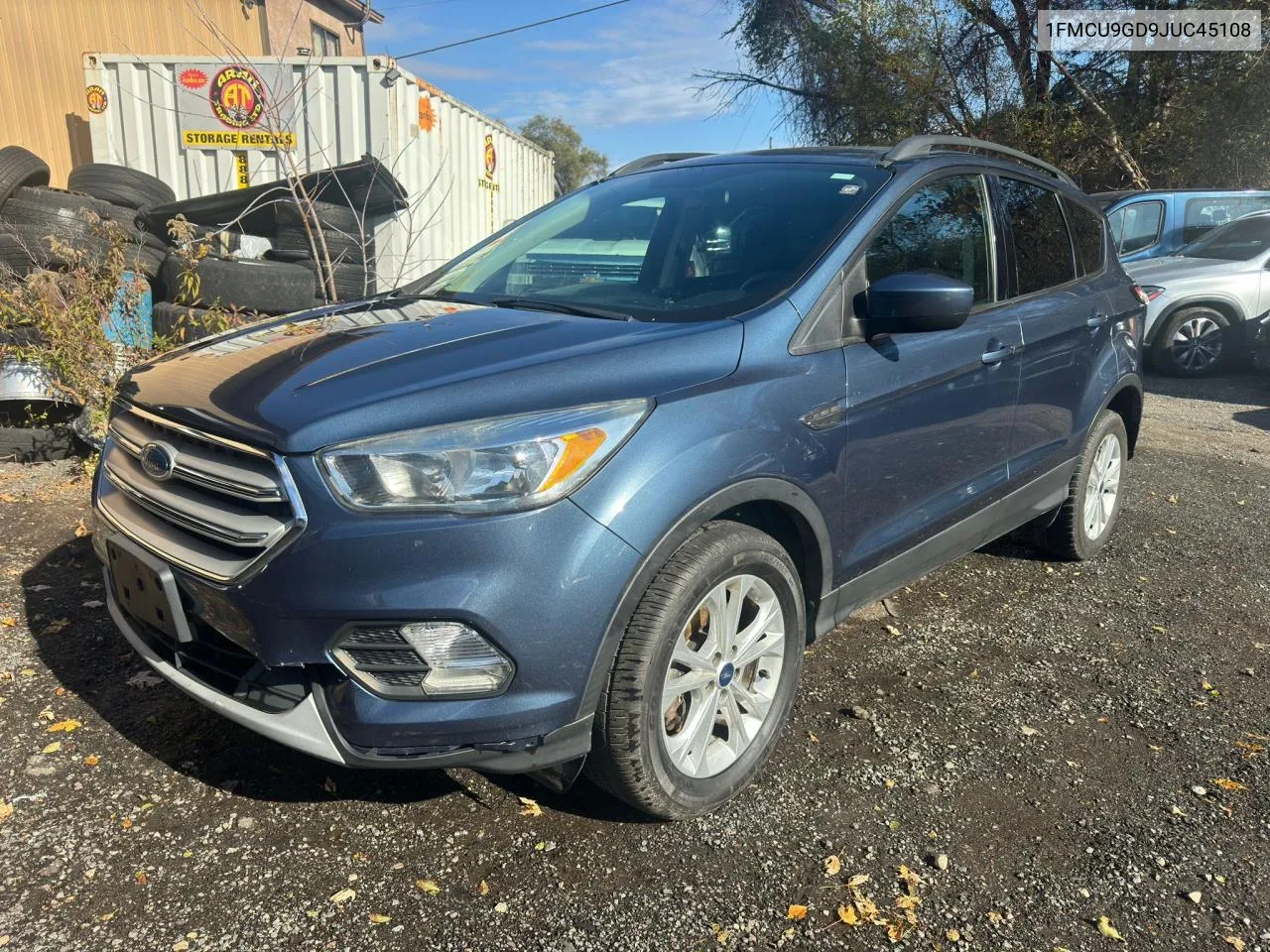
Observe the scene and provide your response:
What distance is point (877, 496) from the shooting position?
2938 millimetres

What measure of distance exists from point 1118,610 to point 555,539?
3.09 metres

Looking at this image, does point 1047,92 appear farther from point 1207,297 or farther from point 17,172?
point 17,172

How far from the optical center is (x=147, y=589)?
2342 millimetres

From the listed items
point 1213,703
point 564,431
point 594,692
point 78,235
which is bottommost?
point 1213,703

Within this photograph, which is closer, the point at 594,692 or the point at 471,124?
the point at 594,692

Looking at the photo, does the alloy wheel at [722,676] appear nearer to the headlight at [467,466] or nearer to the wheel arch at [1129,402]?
the headlight at [467,466]

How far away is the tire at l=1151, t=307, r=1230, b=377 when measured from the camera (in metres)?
9.92

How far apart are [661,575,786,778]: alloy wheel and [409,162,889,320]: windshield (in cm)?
82

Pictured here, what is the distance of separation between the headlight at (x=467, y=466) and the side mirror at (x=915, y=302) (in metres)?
1.15

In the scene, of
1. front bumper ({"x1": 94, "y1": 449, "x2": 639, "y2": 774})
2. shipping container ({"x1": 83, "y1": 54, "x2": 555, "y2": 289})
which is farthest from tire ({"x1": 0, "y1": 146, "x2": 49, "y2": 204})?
front bumper ({"x1": 94, "y1": 449, "x2": 639, "y2": 774})

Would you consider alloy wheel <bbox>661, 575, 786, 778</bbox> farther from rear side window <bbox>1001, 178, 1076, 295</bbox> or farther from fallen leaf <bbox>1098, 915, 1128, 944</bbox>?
rear side window <bbox>1001, 178, 1076, 295</bbox>

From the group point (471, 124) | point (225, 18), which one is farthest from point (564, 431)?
point (225, 18)

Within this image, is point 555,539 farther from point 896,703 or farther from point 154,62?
point 154,62

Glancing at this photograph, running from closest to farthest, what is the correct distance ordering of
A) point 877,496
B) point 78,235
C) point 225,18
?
point 877,496, point 78,235, point 225,18
